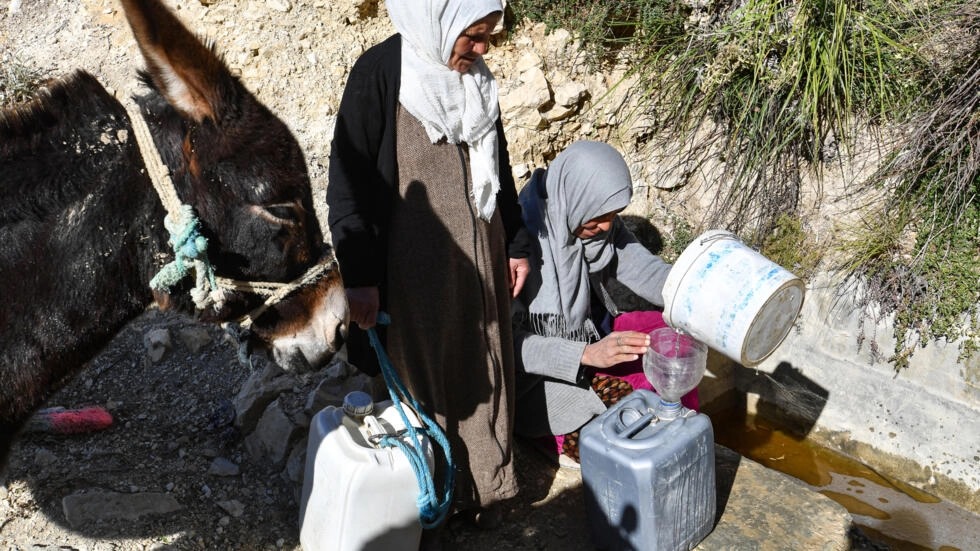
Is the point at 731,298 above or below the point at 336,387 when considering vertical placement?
above

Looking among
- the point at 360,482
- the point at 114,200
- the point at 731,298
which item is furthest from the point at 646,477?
the point at 114,200

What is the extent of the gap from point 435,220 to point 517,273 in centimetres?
54

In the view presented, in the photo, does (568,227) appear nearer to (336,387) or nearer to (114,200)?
(336,387)

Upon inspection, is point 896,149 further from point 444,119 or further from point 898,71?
point 444,119

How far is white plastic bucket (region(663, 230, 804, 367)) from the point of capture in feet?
8.27

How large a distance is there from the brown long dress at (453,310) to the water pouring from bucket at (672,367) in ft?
1.65

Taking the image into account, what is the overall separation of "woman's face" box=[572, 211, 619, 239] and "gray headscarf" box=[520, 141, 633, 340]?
1.0 inches

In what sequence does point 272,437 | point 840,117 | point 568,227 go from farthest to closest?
point 840,117
point 272,437
point 568,227

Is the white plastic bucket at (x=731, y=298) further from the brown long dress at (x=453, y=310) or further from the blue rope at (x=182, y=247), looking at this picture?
the blue rope at (x=182, y=247)

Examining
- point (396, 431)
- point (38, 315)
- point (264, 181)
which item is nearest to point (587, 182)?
point (396, 431)

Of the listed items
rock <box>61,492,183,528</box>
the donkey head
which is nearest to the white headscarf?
the donkey head

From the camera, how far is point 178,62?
5.69 feet

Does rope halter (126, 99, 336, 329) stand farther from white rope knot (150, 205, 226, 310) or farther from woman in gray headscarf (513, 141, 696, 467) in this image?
woman in gray headscarf (513, 141, 696, 467)

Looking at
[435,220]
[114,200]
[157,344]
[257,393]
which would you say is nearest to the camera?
[114,200]
